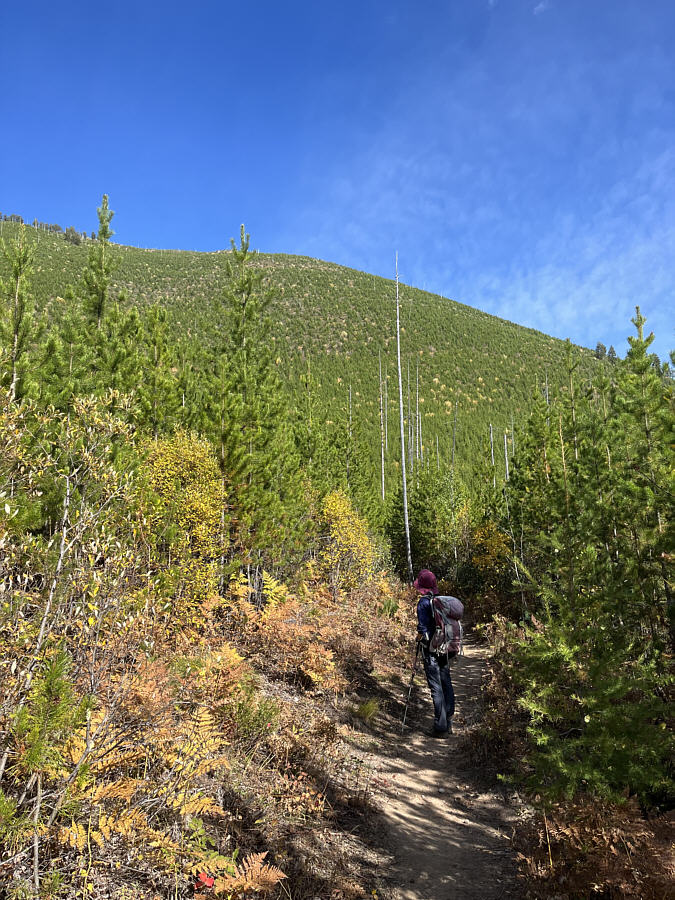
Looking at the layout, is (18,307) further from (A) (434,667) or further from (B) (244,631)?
(A) (434,667)

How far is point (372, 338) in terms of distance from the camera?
6450 cm

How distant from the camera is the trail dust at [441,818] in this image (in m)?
3.96

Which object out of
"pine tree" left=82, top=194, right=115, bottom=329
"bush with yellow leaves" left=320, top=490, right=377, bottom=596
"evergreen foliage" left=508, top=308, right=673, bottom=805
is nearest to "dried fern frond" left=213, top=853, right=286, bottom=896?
"evergreen foliage" left=508, top=308, right=673, bottom=805

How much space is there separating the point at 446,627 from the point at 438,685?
0.91m

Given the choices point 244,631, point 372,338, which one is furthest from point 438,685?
point 372,338

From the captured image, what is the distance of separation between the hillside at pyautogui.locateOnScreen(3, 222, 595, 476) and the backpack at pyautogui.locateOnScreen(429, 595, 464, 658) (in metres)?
33.0

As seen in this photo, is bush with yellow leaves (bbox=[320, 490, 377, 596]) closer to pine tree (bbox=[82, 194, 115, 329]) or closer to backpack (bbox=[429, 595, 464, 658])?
backpack (bbox=[429, 595, 464, 658])

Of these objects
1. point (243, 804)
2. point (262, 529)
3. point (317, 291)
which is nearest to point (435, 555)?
point (262, 529)

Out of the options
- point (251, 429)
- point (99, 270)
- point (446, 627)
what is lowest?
point (446, 627)

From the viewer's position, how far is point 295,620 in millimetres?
9453

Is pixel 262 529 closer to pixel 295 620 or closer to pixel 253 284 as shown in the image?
pixel 295 620

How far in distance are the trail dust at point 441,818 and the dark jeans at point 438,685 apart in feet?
0.83

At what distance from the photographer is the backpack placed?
6.94m

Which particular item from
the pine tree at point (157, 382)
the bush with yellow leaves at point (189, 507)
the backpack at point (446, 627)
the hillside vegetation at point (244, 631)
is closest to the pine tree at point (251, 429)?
the hillside vegetation at point (244, 631)
